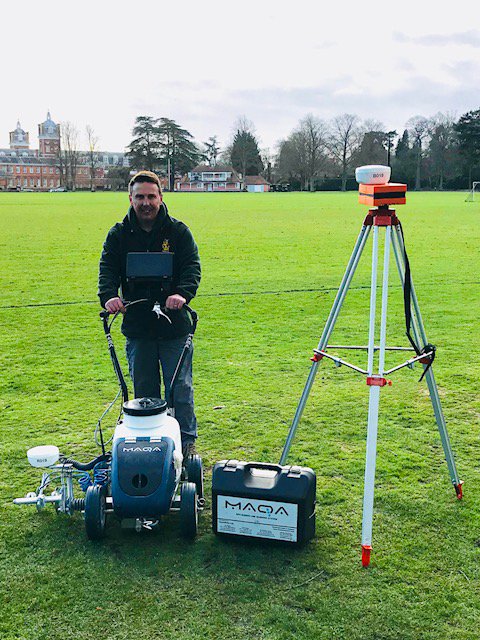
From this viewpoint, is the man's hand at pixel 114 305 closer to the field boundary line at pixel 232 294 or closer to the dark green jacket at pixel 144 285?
the dark green jacket at pixel 144 285

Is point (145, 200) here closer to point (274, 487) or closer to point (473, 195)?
point (274, 487)

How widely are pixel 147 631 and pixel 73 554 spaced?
0.88 meters

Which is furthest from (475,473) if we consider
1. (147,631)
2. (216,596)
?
(147,631)

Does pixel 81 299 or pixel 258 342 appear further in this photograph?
pixel 81 299

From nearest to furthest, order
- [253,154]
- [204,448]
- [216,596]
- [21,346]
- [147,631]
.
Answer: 1. [147,631]
2. [216,596]
3. [204,448]
4. [21,346]
5. [253,154]

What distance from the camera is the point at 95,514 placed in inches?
165

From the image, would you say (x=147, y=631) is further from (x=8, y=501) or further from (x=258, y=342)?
(x=258, y=342)

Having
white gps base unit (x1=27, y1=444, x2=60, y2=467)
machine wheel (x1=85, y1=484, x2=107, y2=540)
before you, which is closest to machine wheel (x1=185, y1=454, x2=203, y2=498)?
machine wheel (x1=85, y1=484, x2=107, y2=540)

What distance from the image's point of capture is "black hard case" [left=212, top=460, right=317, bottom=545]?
13.5 feet

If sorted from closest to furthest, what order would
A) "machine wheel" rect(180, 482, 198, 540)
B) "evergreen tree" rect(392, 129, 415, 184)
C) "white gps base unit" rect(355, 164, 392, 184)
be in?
"white gps base unit" rect(355, 164, 392, 184) < "machine wheel" rect(180, 482, 198, 540) < "evergreen tree" rect(392, 129, 415, 184)

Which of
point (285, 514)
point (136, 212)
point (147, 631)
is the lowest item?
point (147, 631)

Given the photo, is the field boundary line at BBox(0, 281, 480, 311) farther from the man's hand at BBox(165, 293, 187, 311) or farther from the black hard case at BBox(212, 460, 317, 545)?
the black hard case at BBox(212, 460, 317, 545)

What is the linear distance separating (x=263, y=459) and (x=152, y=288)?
5.31ft

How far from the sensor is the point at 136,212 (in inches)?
197
